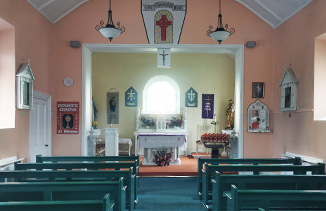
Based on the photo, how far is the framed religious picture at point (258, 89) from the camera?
7379 mm

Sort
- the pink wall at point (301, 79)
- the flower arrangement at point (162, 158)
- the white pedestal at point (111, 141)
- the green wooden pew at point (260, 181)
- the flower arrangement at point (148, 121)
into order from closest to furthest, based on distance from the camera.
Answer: the green wooden pew at point (260, 181)
the pink wall at point (301, 79)
the flower arrangement at point (162, 158)
the white pedestal at point (111, 141)
the flower arrangement at point (148, 121)

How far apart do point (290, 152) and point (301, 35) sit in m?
2.43

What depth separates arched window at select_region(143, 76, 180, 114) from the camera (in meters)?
11.5

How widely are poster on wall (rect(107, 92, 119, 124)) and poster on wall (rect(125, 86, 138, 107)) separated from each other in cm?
38

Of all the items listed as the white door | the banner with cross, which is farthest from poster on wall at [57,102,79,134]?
the banner with cross

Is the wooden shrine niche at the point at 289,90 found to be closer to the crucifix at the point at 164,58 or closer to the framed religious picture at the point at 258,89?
the framed religious picture at the point at 258,89

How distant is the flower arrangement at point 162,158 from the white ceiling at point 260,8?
14.6 ft

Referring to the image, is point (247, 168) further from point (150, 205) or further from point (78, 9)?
point (78, 9)

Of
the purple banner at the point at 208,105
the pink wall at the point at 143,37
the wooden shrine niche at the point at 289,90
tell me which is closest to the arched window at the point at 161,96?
the purple banner at the point at 208,105

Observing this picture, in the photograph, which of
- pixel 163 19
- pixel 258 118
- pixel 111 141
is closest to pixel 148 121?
pixel 111 141

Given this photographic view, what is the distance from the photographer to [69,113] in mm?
7328

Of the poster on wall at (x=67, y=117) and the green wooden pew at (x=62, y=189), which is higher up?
the poster on wall at (x=67, y=117)

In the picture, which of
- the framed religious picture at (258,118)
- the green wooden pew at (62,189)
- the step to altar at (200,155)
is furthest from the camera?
the step to altar at (200,155)

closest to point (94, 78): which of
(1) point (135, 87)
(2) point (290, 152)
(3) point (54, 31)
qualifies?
(1) point (135, 87)
